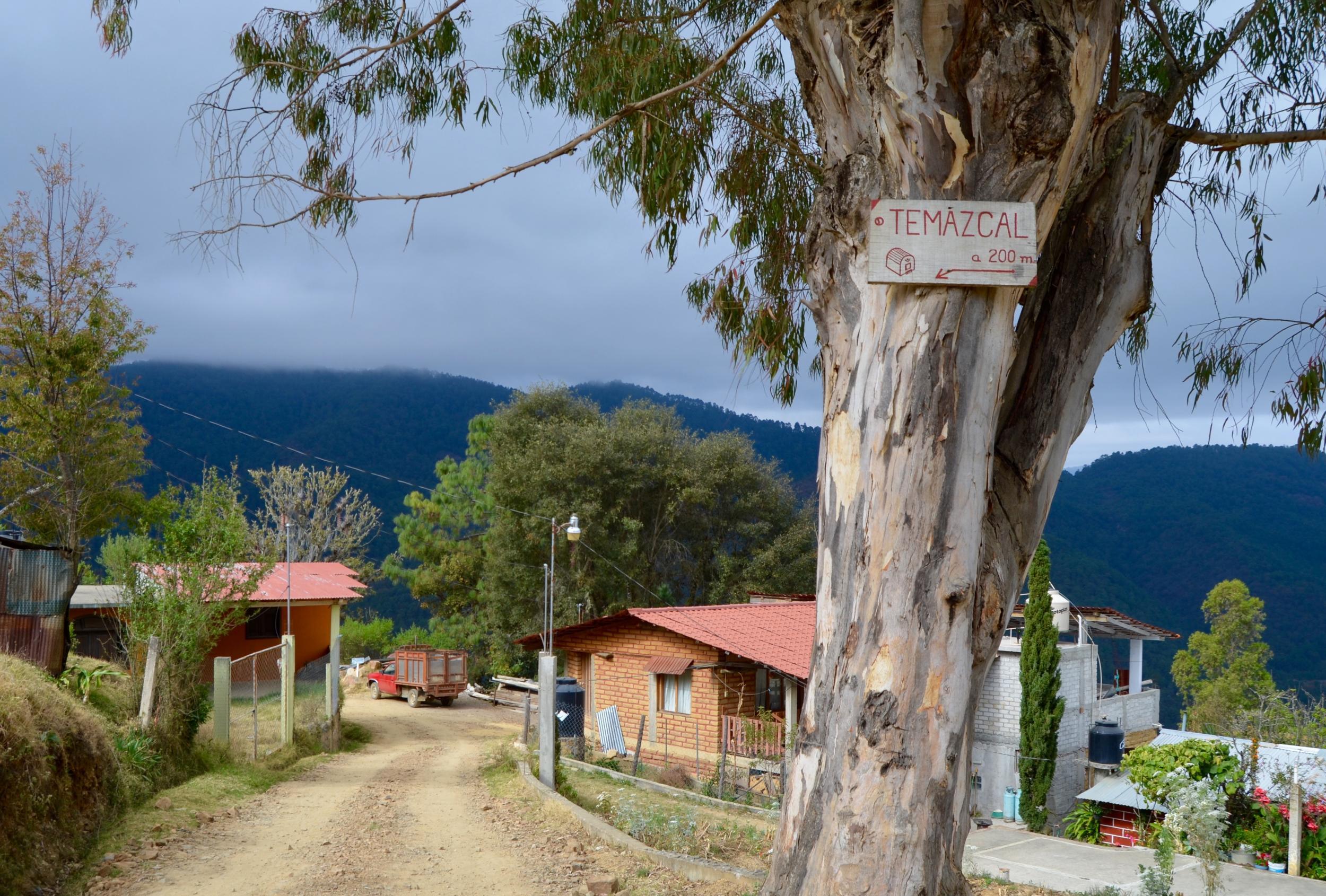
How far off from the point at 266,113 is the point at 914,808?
4.95m

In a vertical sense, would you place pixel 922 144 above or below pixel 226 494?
above

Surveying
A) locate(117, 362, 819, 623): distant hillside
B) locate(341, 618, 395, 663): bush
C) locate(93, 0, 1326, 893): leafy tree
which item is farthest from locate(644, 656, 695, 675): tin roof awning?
locate(117, 362, 819, 623): distant hillside

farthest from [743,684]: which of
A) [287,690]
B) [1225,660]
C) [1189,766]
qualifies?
[1225,660]

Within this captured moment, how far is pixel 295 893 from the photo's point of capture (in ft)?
22.2

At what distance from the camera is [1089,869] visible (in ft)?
35.4

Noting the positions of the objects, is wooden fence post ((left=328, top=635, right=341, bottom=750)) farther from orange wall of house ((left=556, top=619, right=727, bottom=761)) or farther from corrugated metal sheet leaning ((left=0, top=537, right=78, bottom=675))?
corrugated metal sheet leaning ((left=0, top=537, right=78, bottom=675))

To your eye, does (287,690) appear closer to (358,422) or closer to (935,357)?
(935,357)

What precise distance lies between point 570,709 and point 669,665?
3.49 metres

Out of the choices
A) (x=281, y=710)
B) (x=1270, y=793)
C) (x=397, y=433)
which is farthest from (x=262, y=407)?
(x=1270, y=793)

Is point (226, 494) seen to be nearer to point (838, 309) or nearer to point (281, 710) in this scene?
point (281, 710)

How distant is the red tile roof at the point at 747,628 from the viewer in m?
19.1

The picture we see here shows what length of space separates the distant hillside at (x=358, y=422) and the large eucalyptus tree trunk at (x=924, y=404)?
41224 millimetres

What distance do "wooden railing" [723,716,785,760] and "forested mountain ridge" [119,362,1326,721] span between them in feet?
97.2

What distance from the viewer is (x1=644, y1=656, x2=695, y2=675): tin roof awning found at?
66.8 ft
